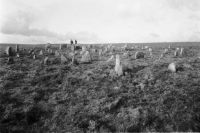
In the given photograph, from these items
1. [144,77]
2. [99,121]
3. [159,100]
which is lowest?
[99,121]

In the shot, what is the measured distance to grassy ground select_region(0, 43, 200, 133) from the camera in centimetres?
1136

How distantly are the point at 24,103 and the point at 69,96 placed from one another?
11.5ft

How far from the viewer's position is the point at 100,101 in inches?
551

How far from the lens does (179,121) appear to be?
11.3 m

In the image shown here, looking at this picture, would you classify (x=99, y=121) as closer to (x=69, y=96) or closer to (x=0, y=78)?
(x=69, y=96)

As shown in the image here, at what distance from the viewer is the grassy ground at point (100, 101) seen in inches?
447

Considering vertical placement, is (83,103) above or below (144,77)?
below

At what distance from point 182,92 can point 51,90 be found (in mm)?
11214

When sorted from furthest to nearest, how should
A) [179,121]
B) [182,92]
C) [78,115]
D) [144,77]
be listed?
[144,77]
[182,92]
[78,115]
[179,121]

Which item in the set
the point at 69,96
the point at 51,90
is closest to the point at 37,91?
the point at 51,90

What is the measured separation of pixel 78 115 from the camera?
12.4 m

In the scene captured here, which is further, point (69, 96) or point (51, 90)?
point (51, 90)

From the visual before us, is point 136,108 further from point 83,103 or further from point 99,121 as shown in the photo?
point 83,103

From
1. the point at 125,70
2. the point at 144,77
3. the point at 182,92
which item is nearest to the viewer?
the point at 182,92
